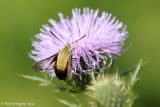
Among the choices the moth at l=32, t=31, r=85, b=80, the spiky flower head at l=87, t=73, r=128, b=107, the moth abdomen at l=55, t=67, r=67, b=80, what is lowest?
the spiky flower head at l=87, t=73, r=128, b=107

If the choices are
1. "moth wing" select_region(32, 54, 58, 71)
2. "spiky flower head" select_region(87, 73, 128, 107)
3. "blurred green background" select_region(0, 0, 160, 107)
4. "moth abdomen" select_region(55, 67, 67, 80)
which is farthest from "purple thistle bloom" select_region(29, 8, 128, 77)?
"blurred green background" select_region(0, 0, 160, 107)

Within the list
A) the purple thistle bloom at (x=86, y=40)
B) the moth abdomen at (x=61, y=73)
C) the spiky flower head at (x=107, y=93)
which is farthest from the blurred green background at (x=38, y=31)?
the spiky flower head at (x=107, y=93)

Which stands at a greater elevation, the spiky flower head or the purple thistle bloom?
the purple thistle bloom

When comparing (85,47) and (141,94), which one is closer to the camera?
(85,47)

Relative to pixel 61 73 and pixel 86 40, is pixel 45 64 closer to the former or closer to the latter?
pixel 61 73

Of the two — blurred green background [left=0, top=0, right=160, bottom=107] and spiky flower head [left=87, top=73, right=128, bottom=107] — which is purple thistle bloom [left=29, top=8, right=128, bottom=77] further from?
blurred green background [left=0, top=0, right=160, bottom=107]

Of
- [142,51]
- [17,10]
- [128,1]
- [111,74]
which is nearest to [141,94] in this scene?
[142,51]

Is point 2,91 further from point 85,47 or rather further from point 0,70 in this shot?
point 85,47
